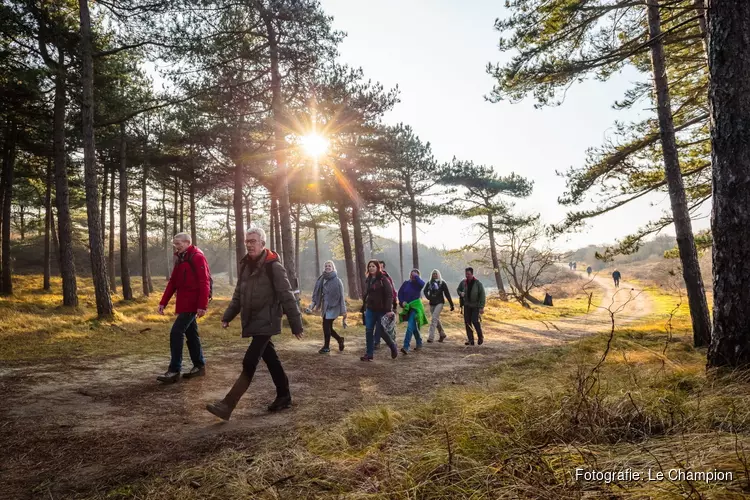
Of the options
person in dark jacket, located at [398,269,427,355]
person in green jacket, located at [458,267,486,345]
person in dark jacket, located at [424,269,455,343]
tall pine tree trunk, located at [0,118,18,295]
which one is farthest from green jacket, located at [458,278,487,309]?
tall pine tree trunk, located at [0,118,18,295]

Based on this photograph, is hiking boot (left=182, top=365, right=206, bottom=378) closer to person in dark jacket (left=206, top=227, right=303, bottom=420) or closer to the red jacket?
the red jacket

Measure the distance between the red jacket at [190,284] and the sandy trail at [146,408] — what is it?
1177 millimetres

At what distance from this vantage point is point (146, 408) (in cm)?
461

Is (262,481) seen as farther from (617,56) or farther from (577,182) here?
(577,182)

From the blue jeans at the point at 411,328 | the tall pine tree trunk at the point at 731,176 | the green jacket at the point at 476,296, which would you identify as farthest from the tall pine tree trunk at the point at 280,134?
the tall pine tree trunk at the point at 731,176

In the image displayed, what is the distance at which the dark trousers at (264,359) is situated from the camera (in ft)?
14.3

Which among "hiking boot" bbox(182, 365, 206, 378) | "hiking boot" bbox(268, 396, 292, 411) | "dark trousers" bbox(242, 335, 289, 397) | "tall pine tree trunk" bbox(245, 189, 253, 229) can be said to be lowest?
"hiking boot" bbox(268, 396, 292, 411)

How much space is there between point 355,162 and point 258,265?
1765 cm

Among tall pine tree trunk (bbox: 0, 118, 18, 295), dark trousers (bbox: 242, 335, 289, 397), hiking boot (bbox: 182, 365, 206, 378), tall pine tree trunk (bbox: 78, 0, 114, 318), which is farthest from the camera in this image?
tall pine tree trunk (bbox: 0, 118, 18, 295)

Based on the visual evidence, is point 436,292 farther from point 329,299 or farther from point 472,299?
point 329,299

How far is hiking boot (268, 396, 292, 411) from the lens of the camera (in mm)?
4629

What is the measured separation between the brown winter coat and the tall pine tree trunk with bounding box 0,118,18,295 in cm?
1748

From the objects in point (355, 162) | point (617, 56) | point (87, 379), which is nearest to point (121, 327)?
point (87, 379)

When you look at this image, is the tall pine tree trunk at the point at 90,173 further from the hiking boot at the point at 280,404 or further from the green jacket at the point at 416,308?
the hiking boot at the point at 280,404
